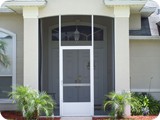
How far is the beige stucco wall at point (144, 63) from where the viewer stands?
16.1 m

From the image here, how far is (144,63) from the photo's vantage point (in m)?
16.1

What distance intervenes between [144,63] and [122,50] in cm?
304

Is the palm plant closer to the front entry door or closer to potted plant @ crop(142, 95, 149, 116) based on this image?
the front entry door

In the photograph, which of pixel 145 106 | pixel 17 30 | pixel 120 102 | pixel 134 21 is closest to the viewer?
pixel 120 102

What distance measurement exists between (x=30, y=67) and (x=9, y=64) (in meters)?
2.37

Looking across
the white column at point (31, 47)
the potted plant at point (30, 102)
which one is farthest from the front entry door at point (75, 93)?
the potted plant at point (30, 102)

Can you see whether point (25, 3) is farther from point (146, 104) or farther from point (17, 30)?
point (146, 104)

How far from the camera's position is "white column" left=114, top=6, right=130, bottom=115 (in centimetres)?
1336

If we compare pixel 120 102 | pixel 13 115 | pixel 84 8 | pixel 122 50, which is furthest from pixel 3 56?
pixel 120 102

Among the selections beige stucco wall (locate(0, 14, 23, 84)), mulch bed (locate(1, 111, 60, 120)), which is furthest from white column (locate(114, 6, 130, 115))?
beige stucco wall (locate(0, 14, 23, 84))

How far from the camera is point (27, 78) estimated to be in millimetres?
13477

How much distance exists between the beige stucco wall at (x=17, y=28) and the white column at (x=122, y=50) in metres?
4.56

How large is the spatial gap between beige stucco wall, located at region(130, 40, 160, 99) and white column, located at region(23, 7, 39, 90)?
4.85 metres

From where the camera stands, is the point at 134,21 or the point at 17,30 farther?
the point at 134,21
